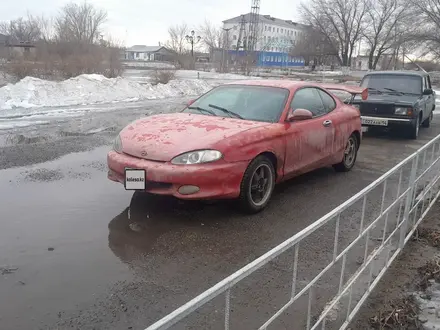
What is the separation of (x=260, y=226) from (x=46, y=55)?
24.0 metres

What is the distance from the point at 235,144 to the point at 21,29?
289 ft

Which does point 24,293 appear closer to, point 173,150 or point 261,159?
point 173,150

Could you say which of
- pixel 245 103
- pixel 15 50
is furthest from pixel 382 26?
pixel 245 103

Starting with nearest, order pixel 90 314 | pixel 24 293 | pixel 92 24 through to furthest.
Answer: pixel 90 314
pixel 24 293
pixel 92 24

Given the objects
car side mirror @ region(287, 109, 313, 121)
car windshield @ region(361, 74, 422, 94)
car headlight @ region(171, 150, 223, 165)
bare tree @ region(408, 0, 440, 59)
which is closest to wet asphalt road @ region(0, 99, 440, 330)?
car headlight @ region(171, 150, 223, 165)

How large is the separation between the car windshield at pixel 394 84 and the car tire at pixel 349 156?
450 centimetres

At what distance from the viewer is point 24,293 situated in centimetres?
304

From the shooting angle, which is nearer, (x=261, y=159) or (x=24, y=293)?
(x=24, y=293)

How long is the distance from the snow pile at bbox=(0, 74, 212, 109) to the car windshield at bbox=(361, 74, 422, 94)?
10.7m

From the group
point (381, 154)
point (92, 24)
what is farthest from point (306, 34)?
point (381, 154)

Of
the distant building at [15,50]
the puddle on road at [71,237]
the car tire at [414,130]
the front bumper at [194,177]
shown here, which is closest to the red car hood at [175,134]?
the front bumper at [194,177]

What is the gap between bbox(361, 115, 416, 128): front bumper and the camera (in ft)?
32.7

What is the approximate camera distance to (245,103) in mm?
5551

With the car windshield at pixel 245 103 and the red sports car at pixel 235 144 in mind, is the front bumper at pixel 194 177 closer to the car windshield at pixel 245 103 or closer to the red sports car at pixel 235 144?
the red sports car at pixel 235 144
